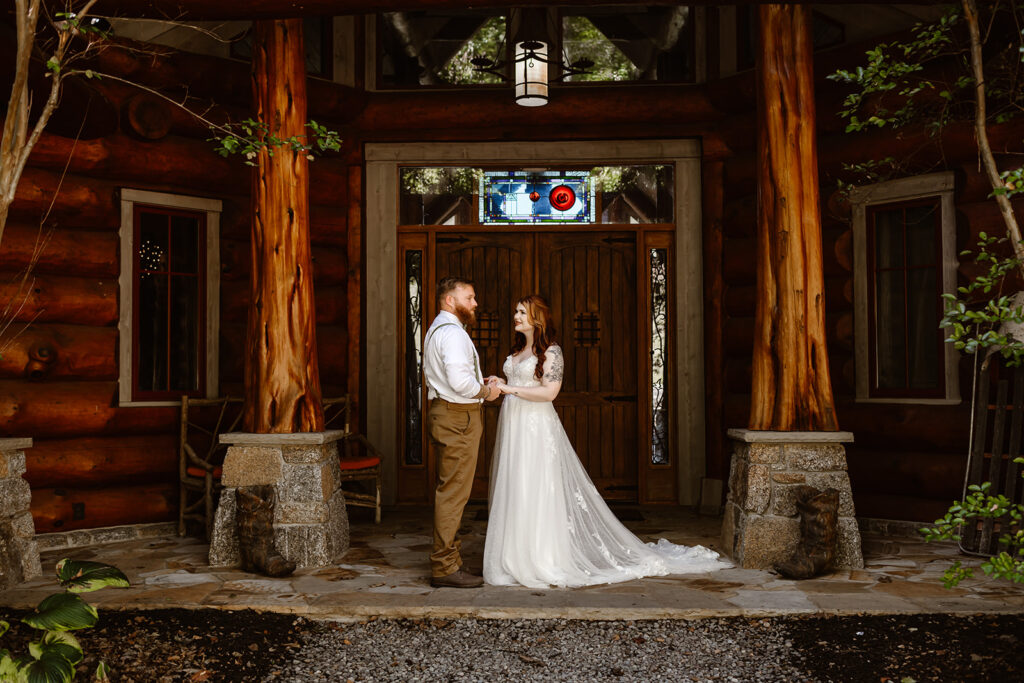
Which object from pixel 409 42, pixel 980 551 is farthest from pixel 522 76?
pixel 980 551

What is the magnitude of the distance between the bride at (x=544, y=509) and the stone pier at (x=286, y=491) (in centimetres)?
105

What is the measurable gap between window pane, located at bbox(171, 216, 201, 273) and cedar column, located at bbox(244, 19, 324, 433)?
1824mm

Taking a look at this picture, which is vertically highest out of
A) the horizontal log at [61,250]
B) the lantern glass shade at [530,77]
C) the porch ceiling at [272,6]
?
the lantern glass shade at [530,77]

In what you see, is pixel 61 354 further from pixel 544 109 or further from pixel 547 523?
pixel 544 109

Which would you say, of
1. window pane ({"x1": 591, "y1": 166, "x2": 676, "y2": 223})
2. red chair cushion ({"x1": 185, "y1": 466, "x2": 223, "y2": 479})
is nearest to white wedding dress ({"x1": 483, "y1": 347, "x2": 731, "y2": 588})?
red chair cushion ({"x1": 185, "y1": 466, "x2": 223, "y2": 479})

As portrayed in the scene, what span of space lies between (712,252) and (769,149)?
2.23 m

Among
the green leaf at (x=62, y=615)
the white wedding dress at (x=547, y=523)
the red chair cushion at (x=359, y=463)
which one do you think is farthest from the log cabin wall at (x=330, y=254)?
the green leaf at (x=62, y=615)

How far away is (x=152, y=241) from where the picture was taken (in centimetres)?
692

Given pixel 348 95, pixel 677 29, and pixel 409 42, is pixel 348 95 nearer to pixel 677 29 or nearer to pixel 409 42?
pixel 409 42

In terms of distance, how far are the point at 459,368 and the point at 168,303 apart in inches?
131

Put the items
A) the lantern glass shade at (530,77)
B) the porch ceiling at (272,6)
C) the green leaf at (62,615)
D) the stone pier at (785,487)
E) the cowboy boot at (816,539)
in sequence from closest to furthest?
the green leaf at (62,615) → the porch ceiling at (272,6) → the cowboy boot at (816,539) → the stone pier at (785,487) → the lantern glass shade at (530,77)

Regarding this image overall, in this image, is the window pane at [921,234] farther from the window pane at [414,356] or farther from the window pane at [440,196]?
the window pane at [414,356]

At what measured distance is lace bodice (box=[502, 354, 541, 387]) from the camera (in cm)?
544

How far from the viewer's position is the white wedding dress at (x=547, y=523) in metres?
5.07
